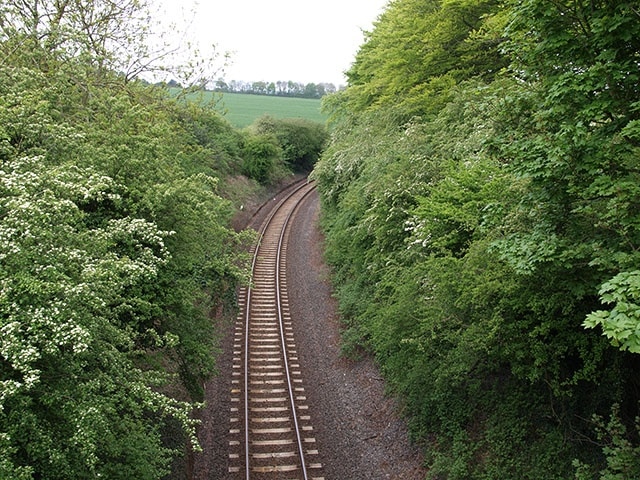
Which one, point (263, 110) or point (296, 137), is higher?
point (263, 110)

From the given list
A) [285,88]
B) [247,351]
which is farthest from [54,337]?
[285,88]

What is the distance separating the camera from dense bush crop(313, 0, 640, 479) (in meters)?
6.10

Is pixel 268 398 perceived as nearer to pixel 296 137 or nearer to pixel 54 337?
pixel 54 337

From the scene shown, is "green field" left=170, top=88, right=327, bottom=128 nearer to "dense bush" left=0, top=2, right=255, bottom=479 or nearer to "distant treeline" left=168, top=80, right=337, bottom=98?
"distant treeline" left=168, top=80, right=337, bottom=98

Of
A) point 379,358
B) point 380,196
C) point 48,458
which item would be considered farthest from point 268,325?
point 48,458

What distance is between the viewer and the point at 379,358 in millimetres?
13859

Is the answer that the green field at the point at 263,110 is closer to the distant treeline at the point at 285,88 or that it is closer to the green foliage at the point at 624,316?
the distant treeline at the point at 285,88

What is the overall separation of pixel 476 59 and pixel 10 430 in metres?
17.1

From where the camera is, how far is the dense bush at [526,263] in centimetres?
610

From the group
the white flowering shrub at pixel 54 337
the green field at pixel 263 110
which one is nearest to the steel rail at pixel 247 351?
the white flowering shrub at pixel 54 337

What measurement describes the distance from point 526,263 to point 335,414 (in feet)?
26.6

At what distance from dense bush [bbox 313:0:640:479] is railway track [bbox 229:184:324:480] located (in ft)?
8.26

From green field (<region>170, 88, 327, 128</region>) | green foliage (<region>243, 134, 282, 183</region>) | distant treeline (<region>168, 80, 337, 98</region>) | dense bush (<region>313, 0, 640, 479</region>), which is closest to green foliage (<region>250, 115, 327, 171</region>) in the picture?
green foliage (<region>243, 134, 282, 183</region>)

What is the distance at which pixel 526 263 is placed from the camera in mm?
6453
